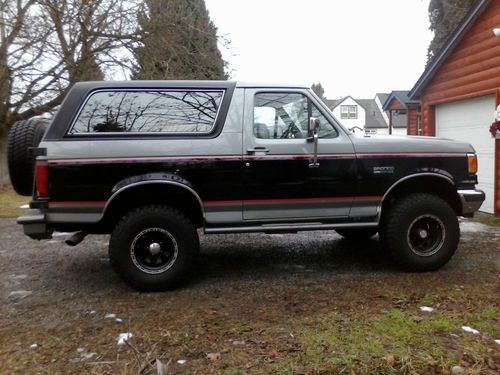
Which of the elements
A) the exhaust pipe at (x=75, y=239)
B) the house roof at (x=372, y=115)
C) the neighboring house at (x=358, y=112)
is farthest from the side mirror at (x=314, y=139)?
the neighboring house at (x=358, y=112)

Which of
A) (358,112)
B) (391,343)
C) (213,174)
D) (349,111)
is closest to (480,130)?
(213,174)

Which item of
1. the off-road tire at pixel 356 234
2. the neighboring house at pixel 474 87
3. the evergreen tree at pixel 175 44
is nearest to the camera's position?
the off-road tire at pixel 356 234

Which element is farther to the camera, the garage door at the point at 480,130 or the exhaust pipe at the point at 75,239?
the garage door at the point at 480,130

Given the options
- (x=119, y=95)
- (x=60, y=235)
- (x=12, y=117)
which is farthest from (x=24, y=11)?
(x=119, y=95)

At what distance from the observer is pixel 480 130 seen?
29.5 ft

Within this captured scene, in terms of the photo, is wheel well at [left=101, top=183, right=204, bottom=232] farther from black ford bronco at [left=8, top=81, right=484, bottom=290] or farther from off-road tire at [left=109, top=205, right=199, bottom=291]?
off-road tire at [left=109, top=205, right=199, bottom=291]

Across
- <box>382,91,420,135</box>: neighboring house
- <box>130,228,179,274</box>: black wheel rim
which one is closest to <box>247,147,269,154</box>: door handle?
<box>130,228,179,274</box>: black wheel rim

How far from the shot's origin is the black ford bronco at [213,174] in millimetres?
4152

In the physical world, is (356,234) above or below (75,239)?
below

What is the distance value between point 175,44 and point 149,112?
1141 cm

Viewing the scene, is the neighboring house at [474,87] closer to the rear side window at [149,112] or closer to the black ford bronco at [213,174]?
the black ford bronco at [213,174]

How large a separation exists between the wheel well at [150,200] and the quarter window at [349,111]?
163 ft

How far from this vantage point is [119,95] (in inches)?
172

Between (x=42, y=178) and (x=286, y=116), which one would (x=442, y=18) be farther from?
(x=42, y=178)
